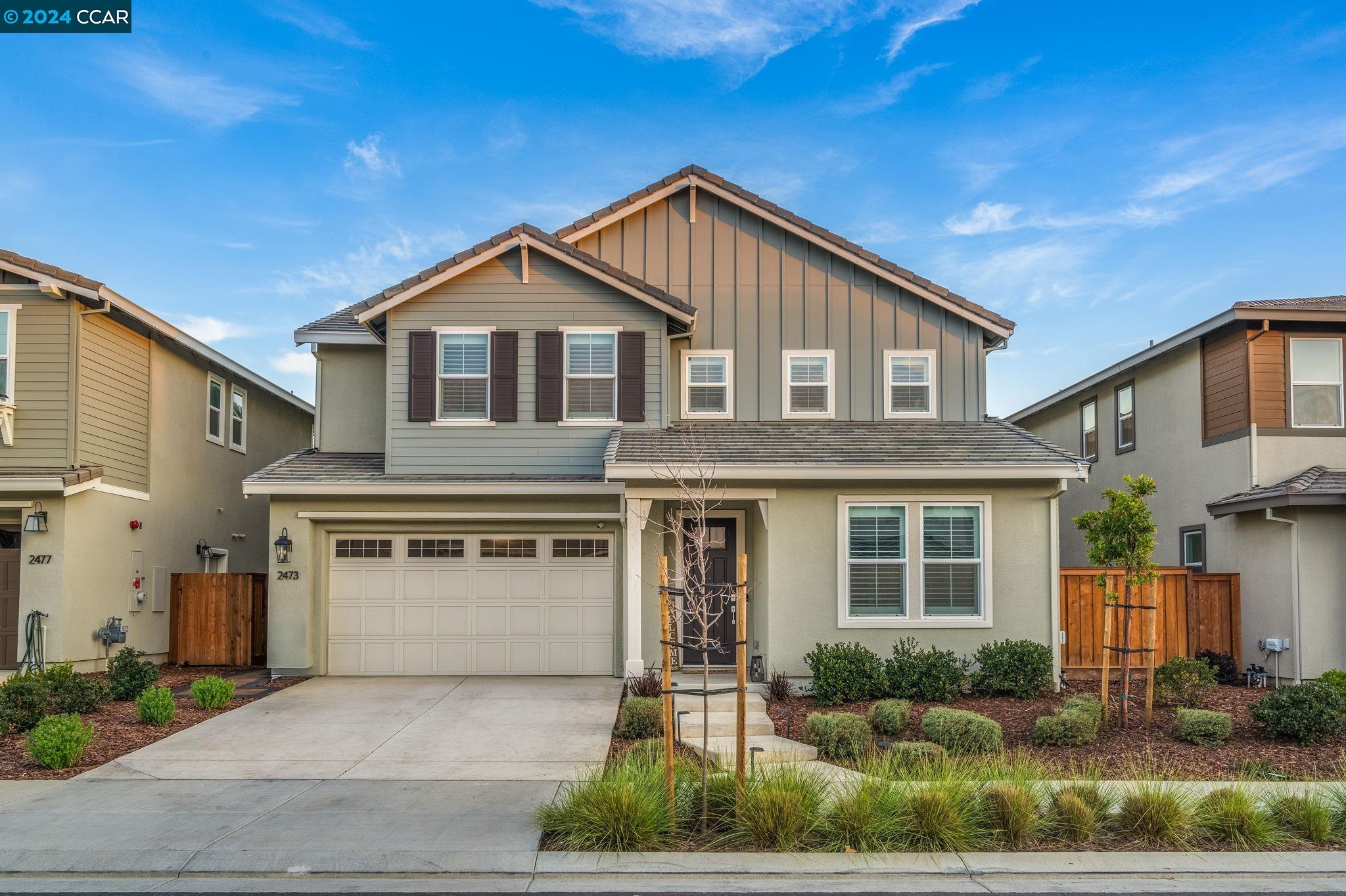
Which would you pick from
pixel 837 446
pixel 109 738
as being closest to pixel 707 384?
pixel 837 446

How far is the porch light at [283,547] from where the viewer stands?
14.1 m

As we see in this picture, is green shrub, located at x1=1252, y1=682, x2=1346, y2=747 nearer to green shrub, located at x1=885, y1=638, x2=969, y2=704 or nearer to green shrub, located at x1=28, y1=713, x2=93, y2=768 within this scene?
green shrub, located at x1=885, y1=638, x2=969, y2=704

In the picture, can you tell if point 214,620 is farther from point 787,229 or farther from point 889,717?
point 889,717

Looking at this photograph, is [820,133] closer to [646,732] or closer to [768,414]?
[768,414]

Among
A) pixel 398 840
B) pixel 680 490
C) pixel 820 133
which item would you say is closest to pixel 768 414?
pixel 680 490

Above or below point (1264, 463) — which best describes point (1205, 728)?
below

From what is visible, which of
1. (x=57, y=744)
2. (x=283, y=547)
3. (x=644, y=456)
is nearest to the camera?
(x=57, y=744)

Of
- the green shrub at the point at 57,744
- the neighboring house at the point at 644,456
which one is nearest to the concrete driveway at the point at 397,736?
the green shrub at the point at 57,744

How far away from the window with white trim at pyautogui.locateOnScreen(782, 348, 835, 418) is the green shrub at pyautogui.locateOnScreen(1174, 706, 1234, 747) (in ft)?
22.6

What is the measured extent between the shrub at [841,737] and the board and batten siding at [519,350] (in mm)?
5899

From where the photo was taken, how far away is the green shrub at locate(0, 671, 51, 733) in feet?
33.5

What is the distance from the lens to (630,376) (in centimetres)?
1449

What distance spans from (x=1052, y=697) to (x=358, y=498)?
32.5 feet

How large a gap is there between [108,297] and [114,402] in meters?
1.78
